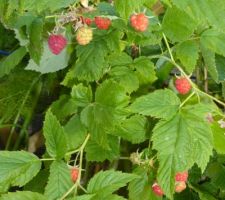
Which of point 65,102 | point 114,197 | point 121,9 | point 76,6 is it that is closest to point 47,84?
point 65,102

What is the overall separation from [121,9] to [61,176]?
325 millimetres

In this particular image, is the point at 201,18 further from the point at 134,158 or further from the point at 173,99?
the point at 134,158

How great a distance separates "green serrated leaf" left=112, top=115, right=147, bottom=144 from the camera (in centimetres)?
90

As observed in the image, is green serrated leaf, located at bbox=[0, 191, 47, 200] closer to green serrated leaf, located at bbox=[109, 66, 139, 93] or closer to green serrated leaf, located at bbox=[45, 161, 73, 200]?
green serrated leaf, located at bbox=[45, 161, 73, 200]

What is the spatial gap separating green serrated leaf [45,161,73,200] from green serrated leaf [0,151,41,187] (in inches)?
1.1

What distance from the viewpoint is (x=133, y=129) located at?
0.92 meters

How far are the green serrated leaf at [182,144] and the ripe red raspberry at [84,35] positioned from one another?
0.20 metres

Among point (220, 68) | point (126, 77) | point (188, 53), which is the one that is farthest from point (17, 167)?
point (220, 68)

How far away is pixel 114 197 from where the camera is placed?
0.69m

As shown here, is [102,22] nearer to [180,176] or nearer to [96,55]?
[96,55]

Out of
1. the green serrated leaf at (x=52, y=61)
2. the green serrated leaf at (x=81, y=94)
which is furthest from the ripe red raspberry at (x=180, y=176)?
the green serrated leaf at (x=52, y=61)

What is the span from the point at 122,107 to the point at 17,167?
21 centimetres

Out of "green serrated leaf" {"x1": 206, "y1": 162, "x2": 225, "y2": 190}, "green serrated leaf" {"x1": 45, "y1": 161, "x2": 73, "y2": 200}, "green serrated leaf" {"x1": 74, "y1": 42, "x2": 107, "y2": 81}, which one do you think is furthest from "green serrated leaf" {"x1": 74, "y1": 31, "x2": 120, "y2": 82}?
"green serrated leaf" {"x1": 206, "y1": 162, "x2": 225, "y2": 190}

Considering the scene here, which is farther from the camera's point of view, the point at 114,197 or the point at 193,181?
the point at 193,181
